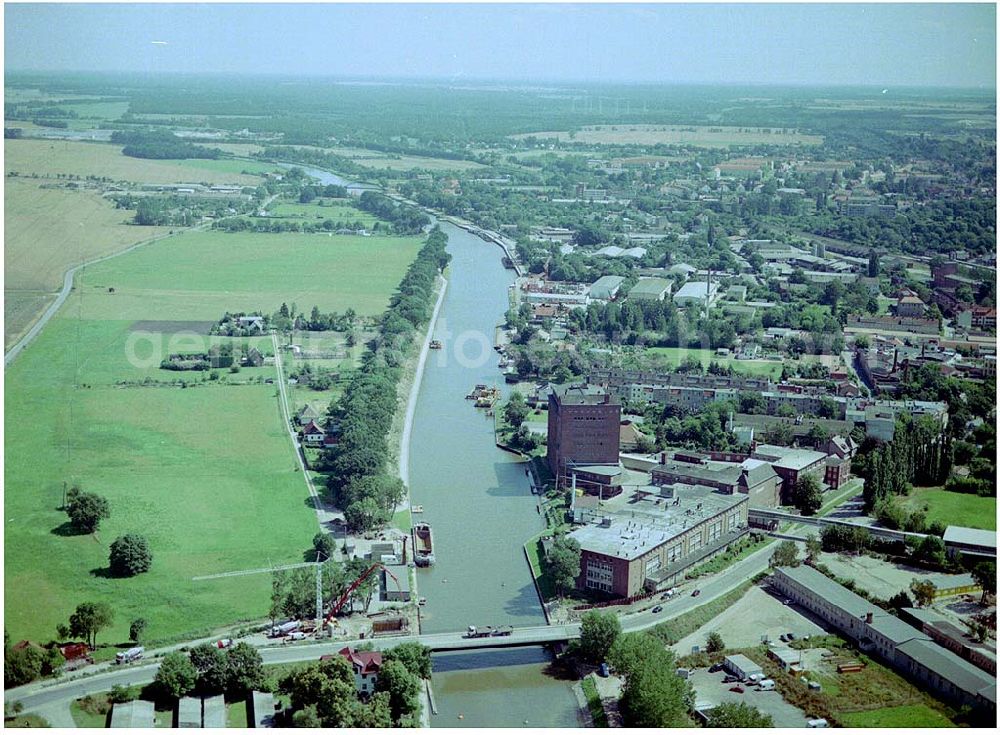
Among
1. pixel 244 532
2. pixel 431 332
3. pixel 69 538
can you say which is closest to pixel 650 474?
pixel 244 532

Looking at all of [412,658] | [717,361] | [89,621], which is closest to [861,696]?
[412,658]

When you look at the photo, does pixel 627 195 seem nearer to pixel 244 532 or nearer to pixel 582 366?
pixel 582 366

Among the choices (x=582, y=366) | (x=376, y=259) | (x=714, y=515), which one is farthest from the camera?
(x=376, y=259)

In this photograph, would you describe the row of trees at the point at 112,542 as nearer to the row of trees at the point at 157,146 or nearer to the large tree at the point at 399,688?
the large tree at the point at 399,688

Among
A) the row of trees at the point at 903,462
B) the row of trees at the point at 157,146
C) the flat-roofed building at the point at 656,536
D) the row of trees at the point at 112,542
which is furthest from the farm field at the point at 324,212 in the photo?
the flat-roofed building at the point at 656,536

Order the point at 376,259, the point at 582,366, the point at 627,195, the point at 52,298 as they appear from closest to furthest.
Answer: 1. the point at 52,298
2. the point at 582,366
3. the point at 376,259
4. the point at 627,195

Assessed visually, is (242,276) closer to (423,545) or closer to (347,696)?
(423,545)

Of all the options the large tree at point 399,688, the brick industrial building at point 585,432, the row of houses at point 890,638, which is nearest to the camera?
the large tree at point 399,688

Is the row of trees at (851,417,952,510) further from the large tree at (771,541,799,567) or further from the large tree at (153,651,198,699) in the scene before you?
the large tree at (153,651,198,699)
